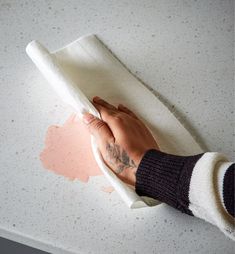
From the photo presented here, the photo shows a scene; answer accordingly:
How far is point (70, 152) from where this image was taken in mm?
890

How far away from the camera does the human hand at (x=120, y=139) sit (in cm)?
83

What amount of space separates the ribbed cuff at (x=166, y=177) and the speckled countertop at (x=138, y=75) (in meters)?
0.08

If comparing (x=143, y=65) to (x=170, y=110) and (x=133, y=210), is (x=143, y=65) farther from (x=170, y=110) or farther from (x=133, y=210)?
(x=133, y=210)

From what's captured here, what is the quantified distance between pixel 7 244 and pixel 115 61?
50cm

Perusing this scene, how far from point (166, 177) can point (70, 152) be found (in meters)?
0.25

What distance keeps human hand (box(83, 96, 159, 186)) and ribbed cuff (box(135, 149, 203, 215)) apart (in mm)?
35

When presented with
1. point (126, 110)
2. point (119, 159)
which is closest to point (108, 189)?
point (119, 159)

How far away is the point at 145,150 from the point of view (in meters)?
0.84

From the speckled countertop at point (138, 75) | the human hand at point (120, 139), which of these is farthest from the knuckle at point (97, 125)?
the speckled countertop at point (138, 75)

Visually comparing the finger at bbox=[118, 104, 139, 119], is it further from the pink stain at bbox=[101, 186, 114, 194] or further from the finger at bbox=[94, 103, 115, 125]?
the pink stain at bbox=[101, 186, 114, 194]

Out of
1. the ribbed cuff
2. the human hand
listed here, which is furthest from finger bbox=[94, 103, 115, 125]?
the ribbed cuff

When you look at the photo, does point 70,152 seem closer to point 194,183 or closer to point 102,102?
→ point 102,102

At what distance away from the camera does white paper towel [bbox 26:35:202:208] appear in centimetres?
84

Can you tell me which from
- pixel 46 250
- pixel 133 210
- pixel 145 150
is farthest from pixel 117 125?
pixel 46 250
